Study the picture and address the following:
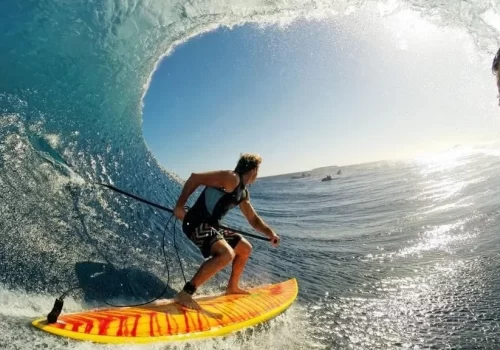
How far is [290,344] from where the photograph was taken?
4.36 metres

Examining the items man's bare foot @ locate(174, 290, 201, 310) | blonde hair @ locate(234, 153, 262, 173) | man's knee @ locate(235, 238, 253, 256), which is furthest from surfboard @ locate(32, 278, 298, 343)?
blonde hair @ locate(234, 153, 262, 173)

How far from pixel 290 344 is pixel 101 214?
5137 millimetres

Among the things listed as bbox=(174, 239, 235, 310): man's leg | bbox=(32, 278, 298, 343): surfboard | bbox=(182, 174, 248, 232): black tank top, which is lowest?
bbox=(32, 278, 298, 343): surfboard

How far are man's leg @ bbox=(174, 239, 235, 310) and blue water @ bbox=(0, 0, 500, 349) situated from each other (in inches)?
30.6

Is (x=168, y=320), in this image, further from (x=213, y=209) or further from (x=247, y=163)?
(x=247, y=163)

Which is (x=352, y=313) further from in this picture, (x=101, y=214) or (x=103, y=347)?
(x=101, y=214)

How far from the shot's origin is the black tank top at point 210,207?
518 cm

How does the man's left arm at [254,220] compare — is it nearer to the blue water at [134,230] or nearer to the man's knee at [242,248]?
the man's knee at [242,248]

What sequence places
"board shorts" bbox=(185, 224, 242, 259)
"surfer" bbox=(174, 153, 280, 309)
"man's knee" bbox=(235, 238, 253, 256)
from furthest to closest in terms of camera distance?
"man's knee" bbox=(235, 238, 253, 256)
"board shorts" bbox=(185, 224, 242, 259)
"surfer" bbox=(174, 153, 280, 309)

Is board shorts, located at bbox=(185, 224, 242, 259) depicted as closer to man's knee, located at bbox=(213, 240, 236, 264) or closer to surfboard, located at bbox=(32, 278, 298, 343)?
man's knee, located at bbox=(213, 240, 236, 264)

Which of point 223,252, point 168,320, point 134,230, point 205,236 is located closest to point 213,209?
point 205,236

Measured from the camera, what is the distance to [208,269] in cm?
483

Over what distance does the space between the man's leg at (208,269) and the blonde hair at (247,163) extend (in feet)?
3.36

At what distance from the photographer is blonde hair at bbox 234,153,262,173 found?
520 cm
